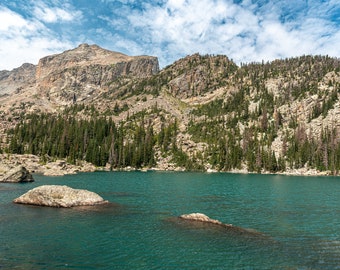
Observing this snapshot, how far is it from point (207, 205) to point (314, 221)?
19531mm

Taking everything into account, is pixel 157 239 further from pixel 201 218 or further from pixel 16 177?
pixel 16 177

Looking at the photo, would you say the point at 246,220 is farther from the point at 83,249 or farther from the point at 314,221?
the point at 83,249

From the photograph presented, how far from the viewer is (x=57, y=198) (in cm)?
5019

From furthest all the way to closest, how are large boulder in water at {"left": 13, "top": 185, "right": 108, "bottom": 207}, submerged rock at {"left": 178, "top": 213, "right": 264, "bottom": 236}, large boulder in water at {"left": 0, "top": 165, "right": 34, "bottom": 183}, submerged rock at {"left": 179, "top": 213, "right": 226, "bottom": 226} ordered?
large boulder in water at {"left": 0, "top": 165, "right": 34, "bottom": 183} → large boulder in water at {"left": 13, "top": 185, "right": 108, "bottom": 207} → submerged rock at {"left": 179, "top": 213, "right": 226, "bottom": 226} → submerged rock at {"left": 178, "top": 213, "right": 264, "bottom": 236}

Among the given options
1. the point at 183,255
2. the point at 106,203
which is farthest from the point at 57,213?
the point at 183,255

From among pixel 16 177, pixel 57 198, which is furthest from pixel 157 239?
pixel 16 177

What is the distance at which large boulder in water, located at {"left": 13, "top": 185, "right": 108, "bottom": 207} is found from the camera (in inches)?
1964

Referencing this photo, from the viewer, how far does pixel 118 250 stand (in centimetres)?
2889

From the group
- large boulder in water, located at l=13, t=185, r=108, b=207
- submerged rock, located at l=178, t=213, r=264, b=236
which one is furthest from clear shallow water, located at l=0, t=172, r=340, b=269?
large boulder in water, located at l=13, t=185, r=108, b=207

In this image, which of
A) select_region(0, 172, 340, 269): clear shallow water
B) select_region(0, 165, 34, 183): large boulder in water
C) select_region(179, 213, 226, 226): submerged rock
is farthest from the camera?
select_region(0, 165, 34, 183): large boulder in water

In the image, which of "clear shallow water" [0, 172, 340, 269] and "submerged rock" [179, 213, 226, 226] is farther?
"submerged rock" [179, 213, 226, 226]

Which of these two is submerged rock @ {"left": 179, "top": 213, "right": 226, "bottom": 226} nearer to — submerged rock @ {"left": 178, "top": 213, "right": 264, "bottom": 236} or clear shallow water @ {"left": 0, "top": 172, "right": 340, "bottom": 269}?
submerged rock @ {"left": 178, "top": 213, "right": 264, "bottom": 236}

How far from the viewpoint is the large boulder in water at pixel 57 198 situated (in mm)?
49875

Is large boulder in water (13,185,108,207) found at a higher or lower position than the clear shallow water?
higher
